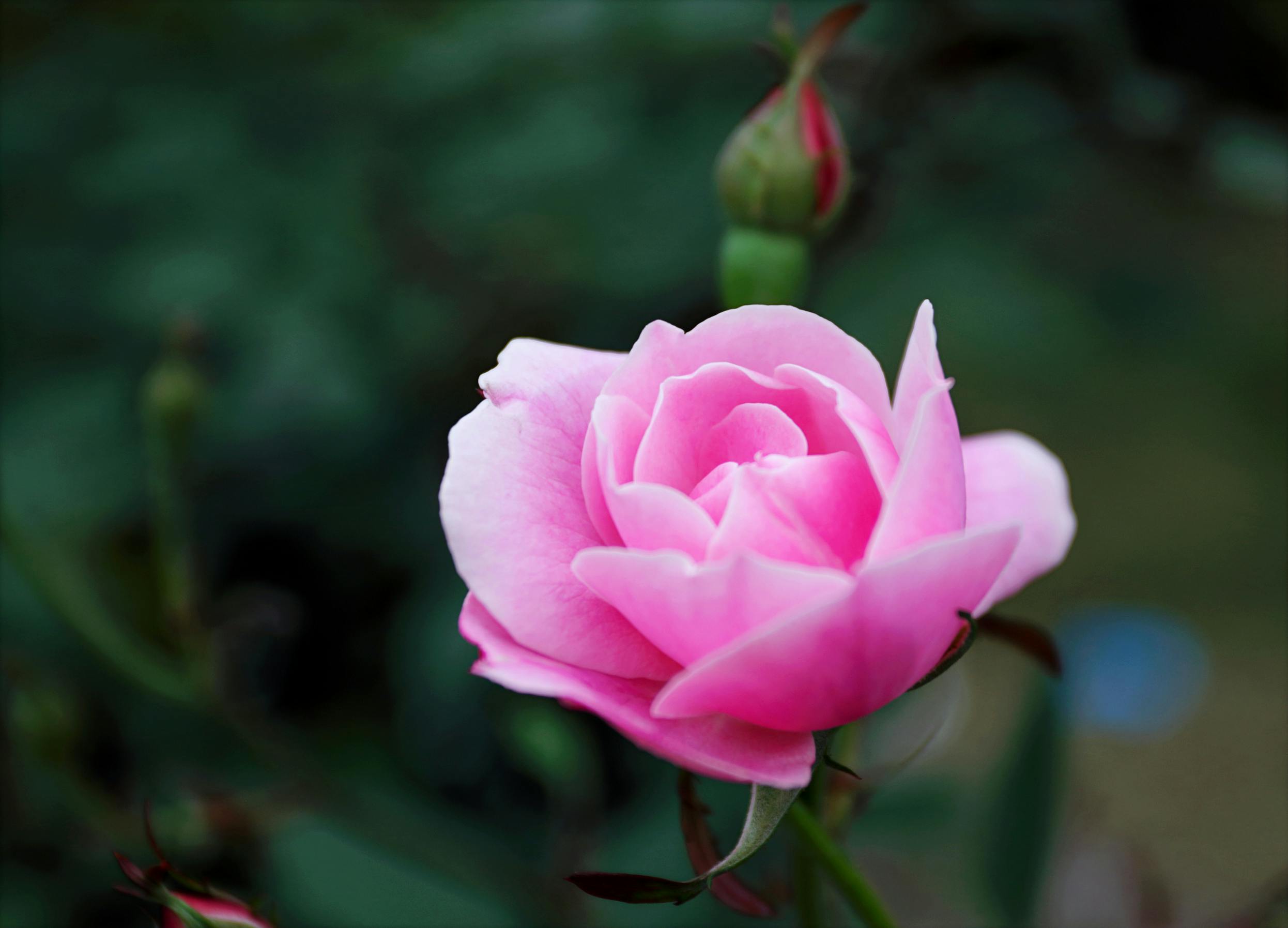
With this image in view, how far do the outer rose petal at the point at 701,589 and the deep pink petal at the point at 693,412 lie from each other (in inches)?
1.5

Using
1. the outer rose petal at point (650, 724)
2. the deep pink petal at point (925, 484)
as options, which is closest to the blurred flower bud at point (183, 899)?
the outer rose petal at point (650, 724)

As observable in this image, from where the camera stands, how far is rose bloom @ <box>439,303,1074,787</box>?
271 mm

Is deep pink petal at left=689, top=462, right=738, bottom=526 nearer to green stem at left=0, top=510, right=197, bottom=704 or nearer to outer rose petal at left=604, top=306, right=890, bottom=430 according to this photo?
outer rose petal at left=604, top=306, right=890, bottom=430

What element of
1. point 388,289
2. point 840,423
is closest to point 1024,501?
point 840,423

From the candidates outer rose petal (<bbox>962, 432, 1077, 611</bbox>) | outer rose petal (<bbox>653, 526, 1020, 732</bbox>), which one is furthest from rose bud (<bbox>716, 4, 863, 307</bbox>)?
outer rose petal (<bbox>653, 526, 1020, 732</bbox>)

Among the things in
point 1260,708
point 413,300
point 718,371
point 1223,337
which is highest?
point 718,371

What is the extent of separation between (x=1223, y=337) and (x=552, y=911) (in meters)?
1.37

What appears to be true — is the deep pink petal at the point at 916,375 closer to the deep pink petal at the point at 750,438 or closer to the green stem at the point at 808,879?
the deep pink petal at the point at 750,438

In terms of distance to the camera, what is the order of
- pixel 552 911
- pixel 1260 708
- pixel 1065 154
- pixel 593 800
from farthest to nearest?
pixel 1260 708 < pixel 1065 154 < pixel 593 800 < pixel 552 911

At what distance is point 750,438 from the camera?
0.34 meters

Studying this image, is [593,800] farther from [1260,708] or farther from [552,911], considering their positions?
[1260,708]

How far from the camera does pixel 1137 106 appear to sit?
1040 millimetres

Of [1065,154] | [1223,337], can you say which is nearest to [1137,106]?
[1065,154]

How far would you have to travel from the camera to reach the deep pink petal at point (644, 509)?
0.28 metres
